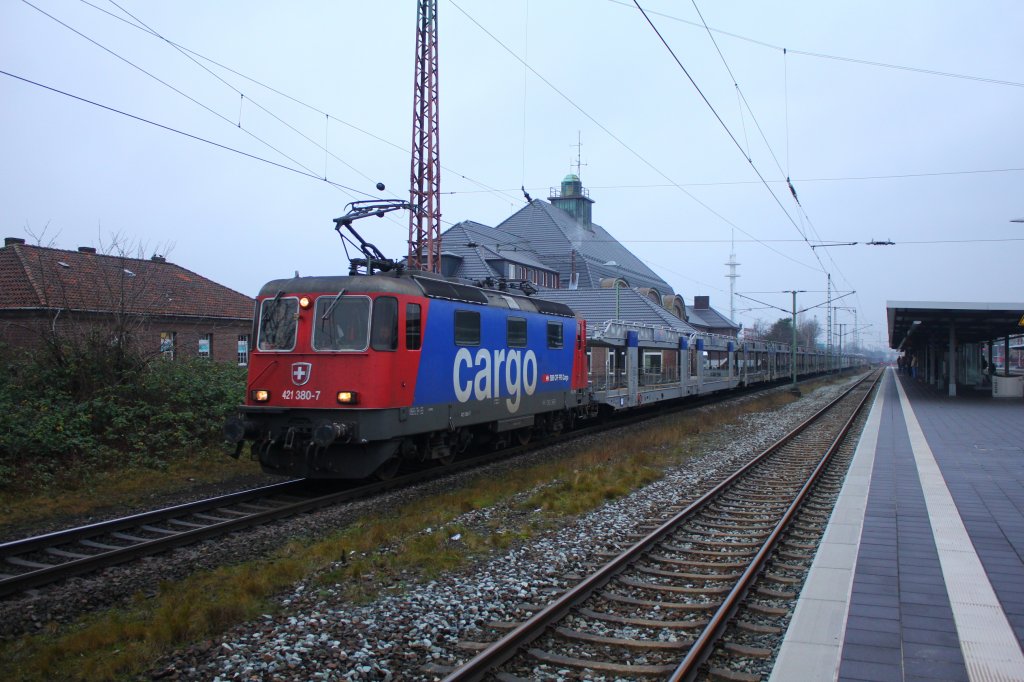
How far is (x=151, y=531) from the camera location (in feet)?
28.2

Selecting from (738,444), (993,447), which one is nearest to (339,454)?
(738,444)

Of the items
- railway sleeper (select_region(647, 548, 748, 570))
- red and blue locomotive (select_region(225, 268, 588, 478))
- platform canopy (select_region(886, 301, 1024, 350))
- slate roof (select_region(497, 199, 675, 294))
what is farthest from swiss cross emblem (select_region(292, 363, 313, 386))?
slate roof (select_region(497, 199, 675, 294))

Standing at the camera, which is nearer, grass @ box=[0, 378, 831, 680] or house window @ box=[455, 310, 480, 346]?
grass @ box=[0, 378, 831, 680]

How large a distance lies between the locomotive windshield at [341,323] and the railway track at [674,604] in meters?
4.76

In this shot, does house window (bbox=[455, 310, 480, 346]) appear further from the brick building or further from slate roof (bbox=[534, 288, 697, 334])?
slate roof (bbox=[534, 288, 697, 334])

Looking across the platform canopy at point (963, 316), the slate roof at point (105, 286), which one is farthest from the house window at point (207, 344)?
the platform canopy at point (963, 316)

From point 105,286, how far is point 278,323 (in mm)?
10032

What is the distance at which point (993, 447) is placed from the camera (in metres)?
15.7

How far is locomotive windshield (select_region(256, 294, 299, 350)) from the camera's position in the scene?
10.8 m

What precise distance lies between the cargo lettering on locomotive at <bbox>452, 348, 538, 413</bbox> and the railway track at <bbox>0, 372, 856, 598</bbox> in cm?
174

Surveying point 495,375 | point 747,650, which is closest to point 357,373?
point 495,375

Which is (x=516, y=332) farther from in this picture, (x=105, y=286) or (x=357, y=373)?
(x=105, y=286)

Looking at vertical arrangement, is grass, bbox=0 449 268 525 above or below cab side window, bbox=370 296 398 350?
below

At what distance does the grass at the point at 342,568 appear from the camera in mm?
5191
